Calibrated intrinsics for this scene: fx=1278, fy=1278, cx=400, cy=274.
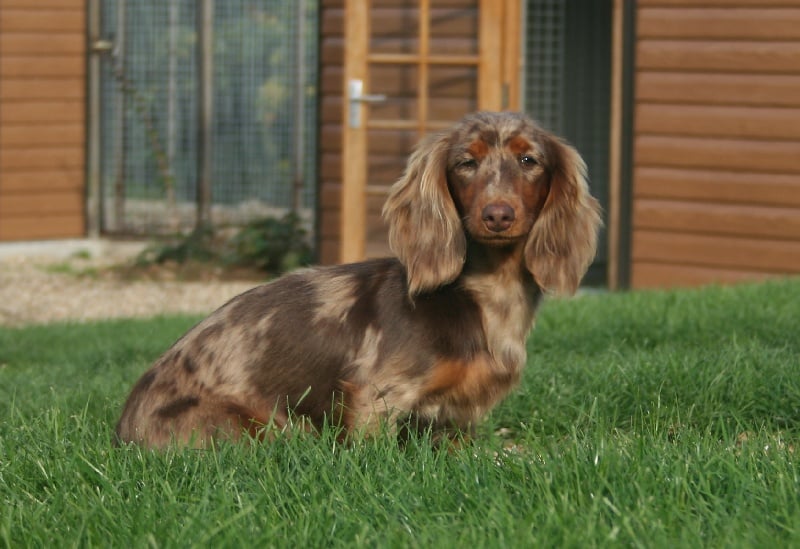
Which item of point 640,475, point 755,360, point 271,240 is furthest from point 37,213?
point 640,475

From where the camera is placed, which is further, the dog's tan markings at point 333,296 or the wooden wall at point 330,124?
the wooden wall at point 330,124

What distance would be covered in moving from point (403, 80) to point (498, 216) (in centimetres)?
587

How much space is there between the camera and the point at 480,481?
3.07m

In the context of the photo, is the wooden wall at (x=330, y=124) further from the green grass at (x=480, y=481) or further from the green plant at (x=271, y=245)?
the green grass at (x=480, y=481)

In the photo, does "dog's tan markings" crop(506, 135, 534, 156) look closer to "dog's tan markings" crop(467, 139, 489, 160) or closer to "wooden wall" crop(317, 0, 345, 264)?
"dog's tan markings" crop(467, 139, 489, 160)

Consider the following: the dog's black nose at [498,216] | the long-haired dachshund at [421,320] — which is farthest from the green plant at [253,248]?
the dog's black nose at [498,216]

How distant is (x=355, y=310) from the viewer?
12.2 ft

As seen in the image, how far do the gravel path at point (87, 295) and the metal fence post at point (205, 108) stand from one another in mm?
1360

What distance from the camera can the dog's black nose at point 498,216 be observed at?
345cm

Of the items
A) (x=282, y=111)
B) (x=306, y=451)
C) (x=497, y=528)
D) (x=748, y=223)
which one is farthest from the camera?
(x=282, y=111)

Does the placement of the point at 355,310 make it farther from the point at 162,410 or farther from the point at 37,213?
the point at 37,213

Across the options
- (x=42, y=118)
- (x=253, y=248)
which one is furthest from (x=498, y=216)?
(x=42, y=118)

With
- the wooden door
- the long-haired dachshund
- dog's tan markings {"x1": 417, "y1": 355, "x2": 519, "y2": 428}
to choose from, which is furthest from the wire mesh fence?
dog's tan markings {"x1": 417, "y1": 355, "x2": 519, "y2": 428}

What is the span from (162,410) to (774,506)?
1714 mm
